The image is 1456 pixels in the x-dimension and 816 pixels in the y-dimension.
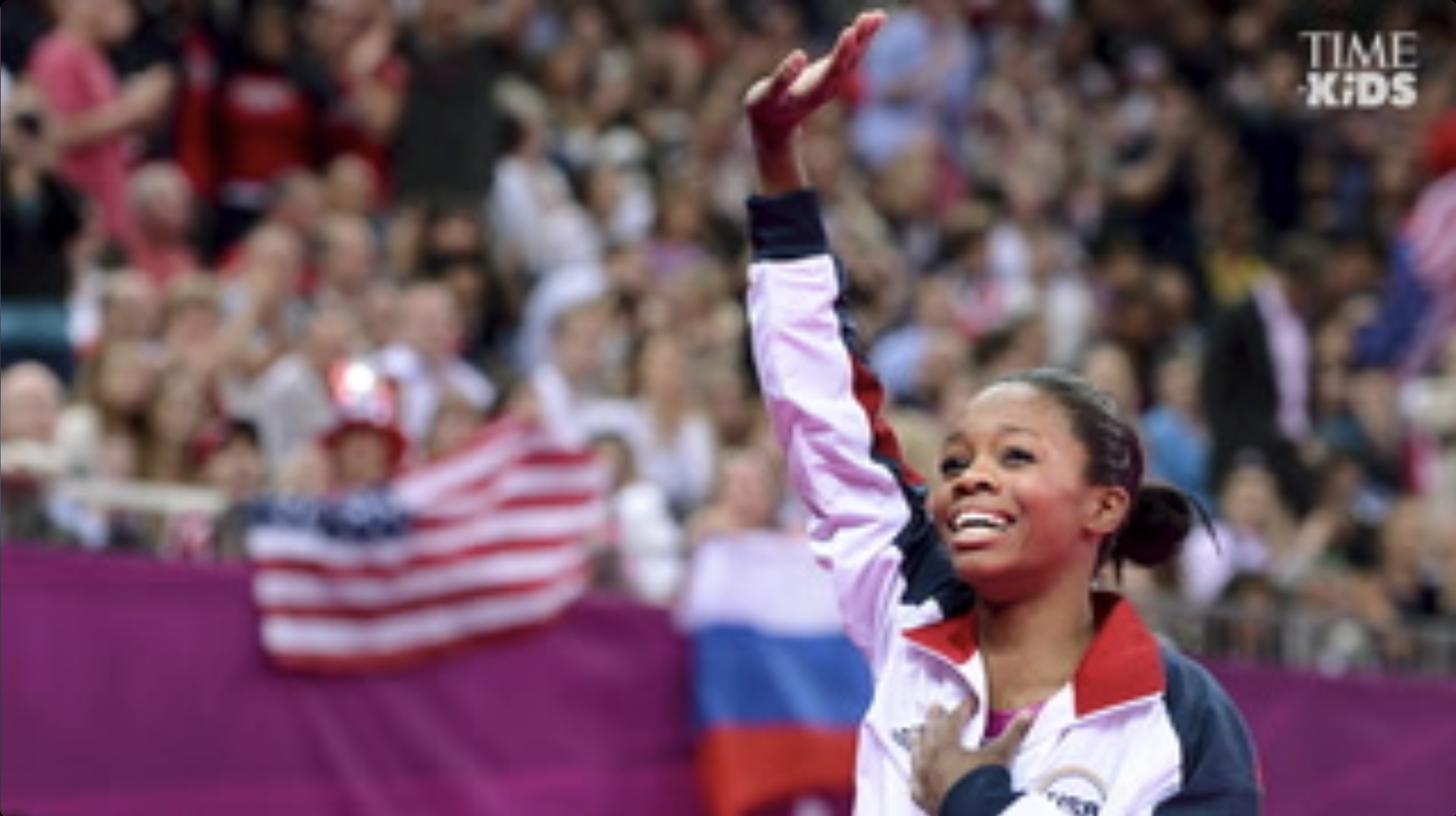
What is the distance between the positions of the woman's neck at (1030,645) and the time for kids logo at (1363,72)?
7.56 ft

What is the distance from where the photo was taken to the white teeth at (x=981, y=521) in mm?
5016

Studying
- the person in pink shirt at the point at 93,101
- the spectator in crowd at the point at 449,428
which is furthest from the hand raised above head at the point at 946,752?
the person in pink shirt at the point at 93,101

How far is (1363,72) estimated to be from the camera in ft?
23.5

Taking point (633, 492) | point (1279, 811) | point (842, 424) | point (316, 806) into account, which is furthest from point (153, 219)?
point (842, 424)

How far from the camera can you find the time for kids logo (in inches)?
282

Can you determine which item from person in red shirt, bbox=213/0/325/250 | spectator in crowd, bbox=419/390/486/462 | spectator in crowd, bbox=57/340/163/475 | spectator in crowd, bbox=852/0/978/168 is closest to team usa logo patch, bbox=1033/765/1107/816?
spectator in crowd, bbox=57/340/163/475

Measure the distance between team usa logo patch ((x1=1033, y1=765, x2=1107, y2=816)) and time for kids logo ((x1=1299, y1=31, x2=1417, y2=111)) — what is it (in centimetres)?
254

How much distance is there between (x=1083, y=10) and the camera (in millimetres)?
18250

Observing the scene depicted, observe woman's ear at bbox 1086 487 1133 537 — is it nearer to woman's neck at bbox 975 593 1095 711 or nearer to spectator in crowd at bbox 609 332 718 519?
woman's neck at bbox 975 593 1095 711

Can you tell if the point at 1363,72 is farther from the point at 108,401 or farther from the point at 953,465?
the point at 108,401

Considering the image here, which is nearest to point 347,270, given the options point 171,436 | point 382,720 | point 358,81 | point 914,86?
point 171,436

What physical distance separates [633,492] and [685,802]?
48.6 inches

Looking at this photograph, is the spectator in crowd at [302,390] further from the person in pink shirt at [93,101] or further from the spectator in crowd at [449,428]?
the person in pink shirt at [93,101]

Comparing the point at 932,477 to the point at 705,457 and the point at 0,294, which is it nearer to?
the point at 705,457
